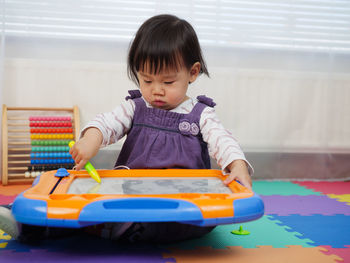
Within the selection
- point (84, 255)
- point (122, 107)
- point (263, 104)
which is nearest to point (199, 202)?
point (84, 255)

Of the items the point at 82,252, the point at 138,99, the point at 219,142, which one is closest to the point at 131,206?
the point at 82,252

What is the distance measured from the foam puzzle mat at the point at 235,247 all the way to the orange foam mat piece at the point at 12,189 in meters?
0.58

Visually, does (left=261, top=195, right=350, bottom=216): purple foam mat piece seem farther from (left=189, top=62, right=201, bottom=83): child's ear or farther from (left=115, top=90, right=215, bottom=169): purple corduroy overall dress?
(left=189, top=62, right=201, bottom=83): child's ear

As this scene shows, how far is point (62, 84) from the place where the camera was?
5.62ft

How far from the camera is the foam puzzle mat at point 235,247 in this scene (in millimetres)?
760

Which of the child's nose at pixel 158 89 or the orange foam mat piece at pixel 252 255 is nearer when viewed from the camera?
the orange foam mat piece at pixel 252 255

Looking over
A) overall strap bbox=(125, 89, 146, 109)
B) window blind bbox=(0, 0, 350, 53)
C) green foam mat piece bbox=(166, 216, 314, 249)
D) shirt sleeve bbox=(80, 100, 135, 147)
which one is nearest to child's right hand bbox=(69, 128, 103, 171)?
shirt sleeve bbox=(80, 100, 135, 147)

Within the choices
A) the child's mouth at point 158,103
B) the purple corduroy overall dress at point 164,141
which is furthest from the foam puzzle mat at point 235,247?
the child's mouth at point 158,103

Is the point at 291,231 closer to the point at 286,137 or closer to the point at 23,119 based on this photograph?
the point at 286,137

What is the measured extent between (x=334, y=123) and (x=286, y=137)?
232 millimetres

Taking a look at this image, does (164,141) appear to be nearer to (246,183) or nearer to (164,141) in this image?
(164,141)

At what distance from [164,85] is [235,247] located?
0.44 metres

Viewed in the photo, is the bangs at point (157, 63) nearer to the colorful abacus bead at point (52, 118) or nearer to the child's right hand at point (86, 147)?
the child's right hand at point (86, 147)

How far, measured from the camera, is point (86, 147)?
0.95 meters
